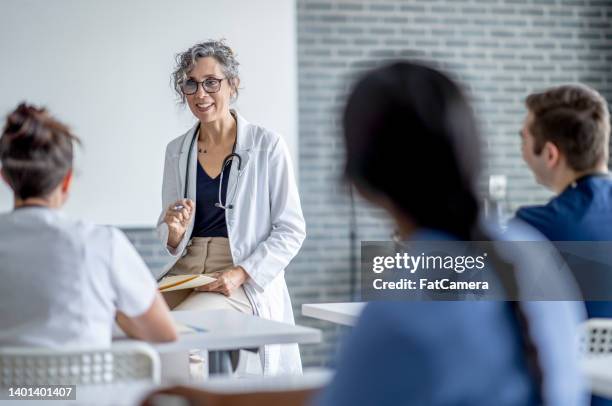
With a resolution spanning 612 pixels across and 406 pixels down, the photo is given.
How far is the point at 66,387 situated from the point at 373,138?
40.1 inches

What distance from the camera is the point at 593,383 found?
1.98 m

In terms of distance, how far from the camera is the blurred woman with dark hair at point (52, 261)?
201cm

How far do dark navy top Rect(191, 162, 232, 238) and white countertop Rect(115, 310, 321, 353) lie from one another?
0.84 m

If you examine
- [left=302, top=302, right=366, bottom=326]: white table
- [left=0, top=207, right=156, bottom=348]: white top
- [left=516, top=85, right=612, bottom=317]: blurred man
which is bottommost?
[left=302, top=302, right=366, bottom=326]: white table

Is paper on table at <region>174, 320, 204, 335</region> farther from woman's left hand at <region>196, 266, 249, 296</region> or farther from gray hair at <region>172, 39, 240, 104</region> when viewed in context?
gray hair at <region>172, 39, 240, 104</region>

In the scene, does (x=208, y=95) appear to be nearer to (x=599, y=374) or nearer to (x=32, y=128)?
(x=32, y=128)

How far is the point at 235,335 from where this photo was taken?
2.45 m

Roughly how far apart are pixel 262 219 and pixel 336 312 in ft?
2.89

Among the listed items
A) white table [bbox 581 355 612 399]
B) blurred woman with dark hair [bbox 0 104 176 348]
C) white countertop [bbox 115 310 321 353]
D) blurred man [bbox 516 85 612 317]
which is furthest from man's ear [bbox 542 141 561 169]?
blurred woman with dark hair [bbox 0 104 176 348]

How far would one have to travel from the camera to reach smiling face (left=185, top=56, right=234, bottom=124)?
12.3ft

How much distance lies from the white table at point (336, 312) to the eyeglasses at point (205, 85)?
1.01 m

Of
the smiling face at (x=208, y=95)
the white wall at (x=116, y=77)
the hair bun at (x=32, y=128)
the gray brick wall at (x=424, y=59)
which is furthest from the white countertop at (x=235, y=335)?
the gray brick wall at (x=424, y=59)

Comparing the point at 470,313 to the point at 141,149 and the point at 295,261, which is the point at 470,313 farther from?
the point at 295,261

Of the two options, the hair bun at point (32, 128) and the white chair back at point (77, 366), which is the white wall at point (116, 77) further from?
the white chair back at point (77, 366)
